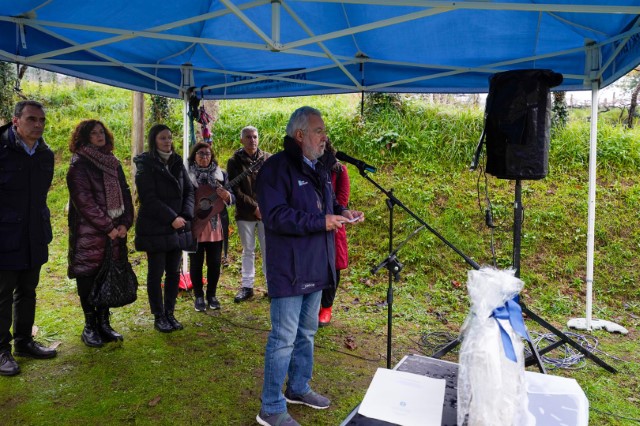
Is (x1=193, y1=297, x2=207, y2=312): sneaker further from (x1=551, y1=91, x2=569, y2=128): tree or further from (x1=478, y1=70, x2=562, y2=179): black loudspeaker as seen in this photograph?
(x1=551, y1=91, x2=569, y2=128): tree

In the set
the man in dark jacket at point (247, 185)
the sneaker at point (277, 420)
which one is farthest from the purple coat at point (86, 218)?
the sneaker at point (277, 420)

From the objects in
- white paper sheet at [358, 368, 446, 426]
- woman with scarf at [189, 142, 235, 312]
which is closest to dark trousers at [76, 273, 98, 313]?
woman with scarf at [189, 142, 235, 312]

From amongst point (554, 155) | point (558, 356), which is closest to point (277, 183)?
point (558, 356)

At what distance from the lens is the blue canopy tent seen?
3105 millimetres

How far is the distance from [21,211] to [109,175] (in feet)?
2.07

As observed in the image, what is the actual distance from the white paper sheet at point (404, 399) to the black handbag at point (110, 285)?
2788 millimetres

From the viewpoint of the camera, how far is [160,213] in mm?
3734

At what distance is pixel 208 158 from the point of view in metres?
4.36

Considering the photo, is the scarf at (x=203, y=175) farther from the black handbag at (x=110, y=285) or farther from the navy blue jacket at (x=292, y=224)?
the navy blue jacket at (x=292, y=224)

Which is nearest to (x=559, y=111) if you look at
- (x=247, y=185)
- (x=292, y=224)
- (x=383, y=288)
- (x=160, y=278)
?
(x=383, y=288)

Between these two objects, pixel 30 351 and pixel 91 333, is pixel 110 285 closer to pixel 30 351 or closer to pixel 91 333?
pixel 91 333

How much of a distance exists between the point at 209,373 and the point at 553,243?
453 centimetres

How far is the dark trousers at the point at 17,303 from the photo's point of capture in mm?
3106

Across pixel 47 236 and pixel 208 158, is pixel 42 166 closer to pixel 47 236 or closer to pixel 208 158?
pixel 47 236
